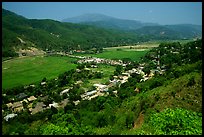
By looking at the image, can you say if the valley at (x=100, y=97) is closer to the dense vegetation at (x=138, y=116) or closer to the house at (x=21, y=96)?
the dense vegetation at (x=138, y=116)

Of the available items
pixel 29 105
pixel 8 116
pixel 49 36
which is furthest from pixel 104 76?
pixel 49 36

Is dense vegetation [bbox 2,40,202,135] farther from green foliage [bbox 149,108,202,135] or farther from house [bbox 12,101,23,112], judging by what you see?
house [bbox 12,101,23,112]

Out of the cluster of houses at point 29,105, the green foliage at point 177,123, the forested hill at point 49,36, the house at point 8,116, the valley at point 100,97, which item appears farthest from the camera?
the forested hill at point 49,36

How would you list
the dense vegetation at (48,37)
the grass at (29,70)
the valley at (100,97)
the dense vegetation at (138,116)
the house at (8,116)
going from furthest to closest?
the dense vegetation at (48,37), the grass at (29,70), the house at (8,116), the valley at (100,97), the dense vegetation at (138,116)

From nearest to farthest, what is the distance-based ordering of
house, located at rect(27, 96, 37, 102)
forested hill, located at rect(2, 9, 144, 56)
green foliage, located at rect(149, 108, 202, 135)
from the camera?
green foliage, located at rect(149, 108, 202, 135) → house, located at rect(27, 96, 37, 102) → forested hill, located at rect(2, 9, 144, 56)

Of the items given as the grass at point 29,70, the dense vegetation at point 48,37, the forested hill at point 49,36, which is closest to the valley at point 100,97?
the grass at point 29,70

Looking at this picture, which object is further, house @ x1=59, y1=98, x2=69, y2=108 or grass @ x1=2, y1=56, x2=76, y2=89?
grass @ x1=2, y1=56, x2=76, y2=89

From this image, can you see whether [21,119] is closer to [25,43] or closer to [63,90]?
[63,90]

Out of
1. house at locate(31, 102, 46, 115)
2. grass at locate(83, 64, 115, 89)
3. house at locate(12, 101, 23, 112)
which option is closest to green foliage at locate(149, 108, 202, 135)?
house at locate(31, 102, 46, 115)
